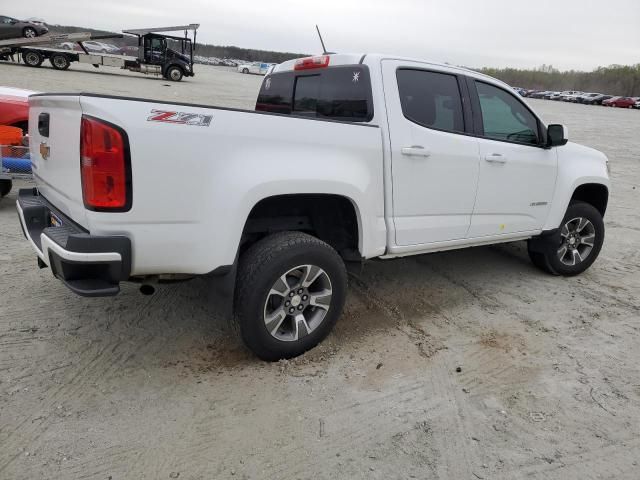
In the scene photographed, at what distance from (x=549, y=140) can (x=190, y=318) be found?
348 centimetres

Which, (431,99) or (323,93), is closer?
(431,99)

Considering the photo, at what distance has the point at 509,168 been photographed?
14.1ft

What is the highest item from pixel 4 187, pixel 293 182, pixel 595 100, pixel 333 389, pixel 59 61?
pixel 595 100

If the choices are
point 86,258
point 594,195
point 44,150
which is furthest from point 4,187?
point 594,195

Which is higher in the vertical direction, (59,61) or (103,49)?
(103,49)

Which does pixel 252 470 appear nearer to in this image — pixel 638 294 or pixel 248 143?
pixel 248 143

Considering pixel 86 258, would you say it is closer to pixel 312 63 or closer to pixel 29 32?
pixel 312 63

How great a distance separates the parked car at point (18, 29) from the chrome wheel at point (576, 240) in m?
30.1

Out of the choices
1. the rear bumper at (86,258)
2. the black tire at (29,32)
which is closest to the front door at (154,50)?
the black tire at (29,32)

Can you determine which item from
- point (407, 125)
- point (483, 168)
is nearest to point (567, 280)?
point (483, 168)

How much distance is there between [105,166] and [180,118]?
44 centimetres

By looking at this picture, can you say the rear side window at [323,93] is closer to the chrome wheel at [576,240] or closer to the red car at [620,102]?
the chrome wheel at [576,240]

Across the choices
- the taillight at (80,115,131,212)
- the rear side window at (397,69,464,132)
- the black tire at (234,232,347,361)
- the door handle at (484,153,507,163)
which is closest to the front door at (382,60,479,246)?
the rear side window at (397,69,464,132)

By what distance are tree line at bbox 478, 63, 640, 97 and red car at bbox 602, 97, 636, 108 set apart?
971 inches
